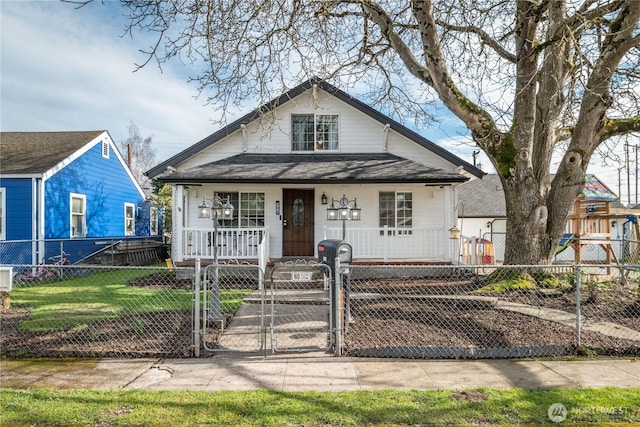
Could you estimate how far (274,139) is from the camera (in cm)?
1295

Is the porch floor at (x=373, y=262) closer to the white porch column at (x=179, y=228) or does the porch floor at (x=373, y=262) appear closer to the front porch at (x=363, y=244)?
the front porch at (x=363, y=244)

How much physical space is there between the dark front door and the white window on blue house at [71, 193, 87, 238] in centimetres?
855

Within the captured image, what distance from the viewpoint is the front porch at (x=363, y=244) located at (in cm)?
1110

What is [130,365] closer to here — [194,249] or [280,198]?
[194,249]

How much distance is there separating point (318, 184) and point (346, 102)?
3.30m

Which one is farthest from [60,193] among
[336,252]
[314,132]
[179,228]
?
[336,252]

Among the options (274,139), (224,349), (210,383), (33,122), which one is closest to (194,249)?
(274,139)

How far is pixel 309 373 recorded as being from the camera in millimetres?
4383

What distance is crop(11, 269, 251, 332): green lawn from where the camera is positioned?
6.55m

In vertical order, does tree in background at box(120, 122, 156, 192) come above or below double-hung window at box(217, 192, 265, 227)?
above

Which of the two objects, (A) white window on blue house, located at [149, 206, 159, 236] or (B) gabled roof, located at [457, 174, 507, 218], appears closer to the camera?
(A) white window on blue house, located at [149, 206, 159, 236]

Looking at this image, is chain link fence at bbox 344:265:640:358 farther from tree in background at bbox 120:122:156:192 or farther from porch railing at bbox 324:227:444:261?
tree in background at bbox 120:122:156:192

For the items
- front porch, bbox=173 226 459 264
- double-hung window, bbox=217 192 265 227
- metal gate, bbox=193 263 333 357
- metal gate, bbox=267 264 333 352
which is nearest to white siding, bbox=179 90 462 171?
double-hung window, bbox=217 192 265 227

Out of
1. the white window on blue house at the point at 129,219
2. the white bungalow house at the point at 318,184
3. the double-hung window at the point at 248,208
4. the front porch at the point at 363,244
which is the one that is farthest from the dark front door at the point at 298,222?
the white window on blue house at the point at 129,219
